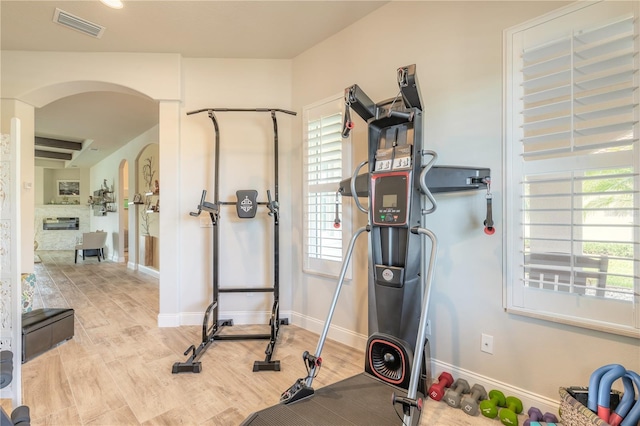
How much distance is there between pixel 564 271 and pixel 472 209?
591mm

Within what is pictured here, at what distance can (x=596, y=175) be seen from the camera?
1565 millimetres

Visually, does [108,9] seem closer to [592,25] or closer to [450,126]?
[450,126]

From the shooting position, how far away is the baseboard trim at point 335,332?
265 centimetres

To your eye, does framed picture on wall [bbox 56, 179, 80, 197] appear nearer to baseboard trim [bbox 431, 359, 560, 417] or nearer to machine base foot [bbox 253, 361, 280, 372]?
machine base foot [bbox 253, 361, 280, 372]

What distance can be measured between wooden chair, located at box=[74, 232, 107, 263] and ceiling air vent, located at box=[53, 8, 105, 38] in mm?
6866

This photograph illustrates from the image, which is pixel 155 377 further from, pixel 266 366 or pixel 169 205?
pixel 169 205

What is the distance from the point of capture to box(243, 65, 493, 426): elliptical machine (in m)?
1.74

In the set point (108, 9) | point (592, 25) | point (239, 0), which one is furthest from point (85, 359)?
point (592, 25)

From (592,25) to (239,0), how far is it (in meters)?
2.35

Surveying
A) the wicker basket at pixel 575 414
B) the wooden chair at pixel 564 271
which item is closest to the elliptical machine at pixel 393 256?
the wooden chair at pixel 564 271

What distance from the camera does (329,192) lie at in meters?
2.91

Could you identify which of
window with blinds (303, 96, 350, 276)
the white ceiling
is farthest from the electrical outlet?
the white ceiling

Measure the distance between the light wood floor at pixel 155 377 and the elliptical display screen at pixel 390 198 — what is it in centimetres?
117

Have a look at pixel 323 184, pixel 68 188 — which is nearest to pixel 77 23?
pixel 323 184
